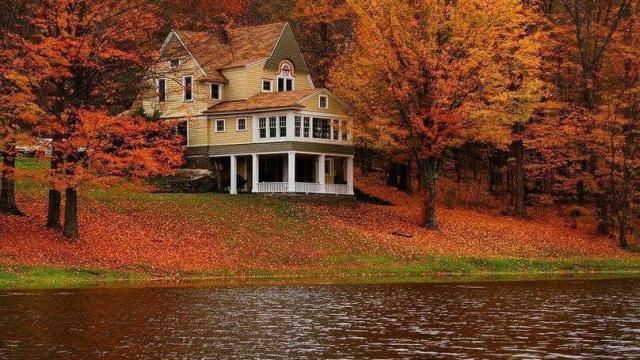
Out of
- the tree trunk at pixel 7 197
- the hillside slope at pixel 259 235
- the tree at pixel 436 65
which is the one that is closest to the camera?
the hillside slope at pixel 259 235

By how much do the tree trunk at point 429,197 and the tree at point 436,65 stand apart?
0.19 feet

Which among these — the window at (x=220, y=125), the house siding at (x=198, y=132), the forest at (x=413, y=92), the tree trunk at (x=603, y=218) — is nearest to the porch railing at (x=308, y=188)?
the forest at (x=413, y=92)

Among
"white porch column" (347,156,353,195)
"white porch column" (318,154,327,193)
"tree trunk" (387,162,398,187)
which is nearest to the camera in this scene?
"white porch column" (318,154,327,193)

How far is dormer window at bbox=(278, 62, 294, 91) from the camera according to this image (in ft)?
213

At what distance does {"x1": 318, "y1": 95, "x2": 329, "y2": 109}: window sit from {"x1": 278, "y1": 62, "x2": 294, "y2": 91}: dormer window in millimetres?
5125

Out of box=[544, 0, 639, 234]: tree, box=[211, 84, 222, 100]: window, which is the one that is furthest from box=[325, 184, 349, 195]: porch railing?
box=[544, 0, 639, 234]: tree

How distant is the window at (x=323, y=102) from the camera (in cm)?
6072

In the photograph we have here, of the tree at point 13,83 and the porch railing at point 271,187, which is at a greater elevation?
the tree at point 13,83

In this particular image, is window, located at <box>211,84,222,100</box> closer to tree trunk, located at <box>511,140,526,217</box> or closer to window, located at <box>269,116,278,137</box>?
window, located at <box>269,116,278,137</box>

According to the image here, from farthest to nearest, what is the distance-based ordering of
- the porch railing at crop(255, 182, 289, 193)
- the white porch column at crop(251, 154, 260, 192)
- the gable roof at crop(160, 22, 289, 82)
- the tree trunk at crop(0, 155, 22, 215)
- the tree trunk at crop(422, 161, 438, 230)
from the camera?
the gable roof at crop(160, 22, 289, 82), the white porch column at crop(251, 154, 260, 192), the porch railing at crop(255, 182, 289, 193), the tree trunk at crop(422, 161, 438, 230), the tree trunk at crop(0, 155, 22, 215)

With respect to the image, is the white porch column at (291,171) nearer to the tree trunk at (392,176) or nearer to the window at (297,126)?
the window at (297,126)

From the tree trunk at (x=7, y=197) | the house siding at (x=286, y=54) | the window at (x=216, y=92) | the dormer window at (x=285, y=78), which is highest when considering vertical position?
the house siding at (x=286, y=54)

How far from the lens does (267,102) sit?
60.9 metres

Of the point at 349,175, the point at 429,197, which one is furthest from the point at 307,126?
the point at 429,197
